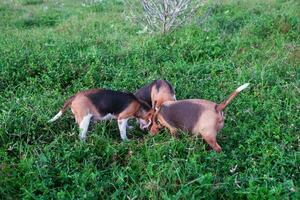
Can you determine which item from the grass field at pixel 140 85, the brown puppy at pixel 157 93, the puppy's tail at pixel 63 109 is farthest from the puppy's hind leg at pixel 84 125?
the brown puppy at pixel 157 93

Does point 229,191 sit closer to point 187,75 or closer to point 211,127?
point 211,127

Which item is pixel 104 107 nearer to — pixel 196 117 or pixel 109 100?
pixel 109 100

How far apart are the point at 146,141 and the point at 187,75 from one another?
210 centimetres

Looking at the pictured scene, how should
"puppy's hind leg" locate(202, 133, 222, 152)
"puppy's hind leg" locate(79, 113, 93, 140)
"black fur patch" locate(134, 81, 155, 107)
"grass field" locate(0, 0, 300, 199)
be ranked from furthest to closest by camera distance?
"black fur patch" locate(134, 81, 155, 107) → "puppy's hind leg" locate(79, 113, 93, 140) → "puppy's hind leg" locate(202, 133, 222, 152) → "grass field" locate(0, 0, 300, 199)

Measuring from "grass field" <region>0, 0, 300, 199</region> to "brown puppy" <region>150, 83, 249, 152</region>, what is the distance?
0.11 metres

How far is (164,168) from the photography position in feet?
12.8

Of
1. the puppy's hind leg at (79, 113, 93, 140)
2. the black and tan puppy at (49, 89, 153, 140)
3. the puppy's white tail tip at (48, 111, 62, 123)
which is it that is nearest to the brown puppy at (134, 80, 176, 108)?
the black and tan puppy at (49, 89, 153, 140)

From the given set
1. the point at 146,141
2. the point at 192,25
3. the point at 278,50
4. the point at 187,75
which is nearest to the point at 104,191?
the point at 146,141

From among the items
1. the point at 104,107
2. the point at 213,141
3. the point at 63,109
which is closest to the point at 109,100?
the point at 104,107

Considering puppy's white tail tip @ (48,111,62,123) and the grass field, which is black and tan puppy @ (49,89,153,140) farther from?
the grass field

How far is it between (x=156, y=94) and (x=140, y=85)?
2.78 feet

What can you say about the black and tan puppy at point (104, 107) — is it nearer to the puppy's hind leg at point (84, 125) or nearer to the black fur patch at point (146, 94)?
the puppy's hind leg at point (84, 125)

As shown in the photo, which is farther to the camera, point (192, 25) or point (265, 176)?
point (192, 25)

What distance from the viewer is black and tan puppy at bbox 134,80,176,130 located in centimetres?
506
